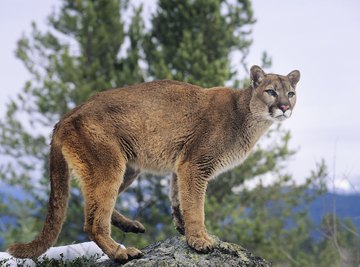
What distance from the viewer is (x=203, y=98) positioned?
6.78 meters

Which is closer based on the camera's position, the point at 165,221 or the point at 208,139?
the point at 208,139

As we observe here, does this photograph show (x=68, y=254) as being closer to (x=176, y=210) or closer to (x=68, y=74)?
(x=176, y=210)

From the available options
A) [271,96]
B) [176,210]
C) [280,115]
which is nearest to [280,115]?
[280,115]

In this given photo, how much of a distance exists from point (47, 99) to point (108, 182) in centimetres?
1491

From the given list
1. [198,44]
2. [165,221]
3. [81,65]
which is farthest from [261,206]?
[81,65]

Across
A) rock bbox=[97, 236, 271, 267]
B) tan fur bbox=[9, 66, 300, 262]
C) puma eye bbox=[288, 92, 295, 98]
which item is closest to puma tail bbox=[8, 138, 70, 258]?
tan fur bbox=[9, 66, 300, 262]

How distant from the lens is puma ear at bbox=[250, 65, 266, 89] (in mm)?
6781

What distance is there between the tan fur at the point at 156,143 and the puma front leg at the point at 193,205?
0.03ft

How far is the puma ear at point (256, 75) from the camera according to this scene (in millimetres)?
6781

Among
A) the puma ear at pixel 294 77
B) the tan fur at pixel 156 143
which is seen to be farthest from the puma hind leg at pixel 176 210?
the puma ear at pixel 294 77

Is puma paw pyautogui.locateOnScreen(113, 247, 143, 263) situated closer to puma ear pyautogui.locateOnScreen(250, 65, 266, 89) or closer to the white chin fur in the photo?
the white chin fur

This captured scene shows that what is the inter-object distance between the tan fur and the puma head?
0.4 inches

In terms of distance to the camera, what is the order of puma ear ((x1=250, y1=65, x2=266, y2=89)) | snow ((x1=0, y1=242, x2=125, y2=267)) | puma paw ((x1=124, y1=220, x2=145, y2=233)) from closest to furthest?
snow ((x1=0, y1=242, x2=125, y2=267))
puma paw ((x1=124, y1=220, x2=145, y2=233))
puma ear ((x1=250, y1=65, x2=266, y2=89))

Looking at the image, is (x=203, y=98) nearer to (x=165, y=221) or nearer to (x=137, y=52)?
(x=165, y=221)
